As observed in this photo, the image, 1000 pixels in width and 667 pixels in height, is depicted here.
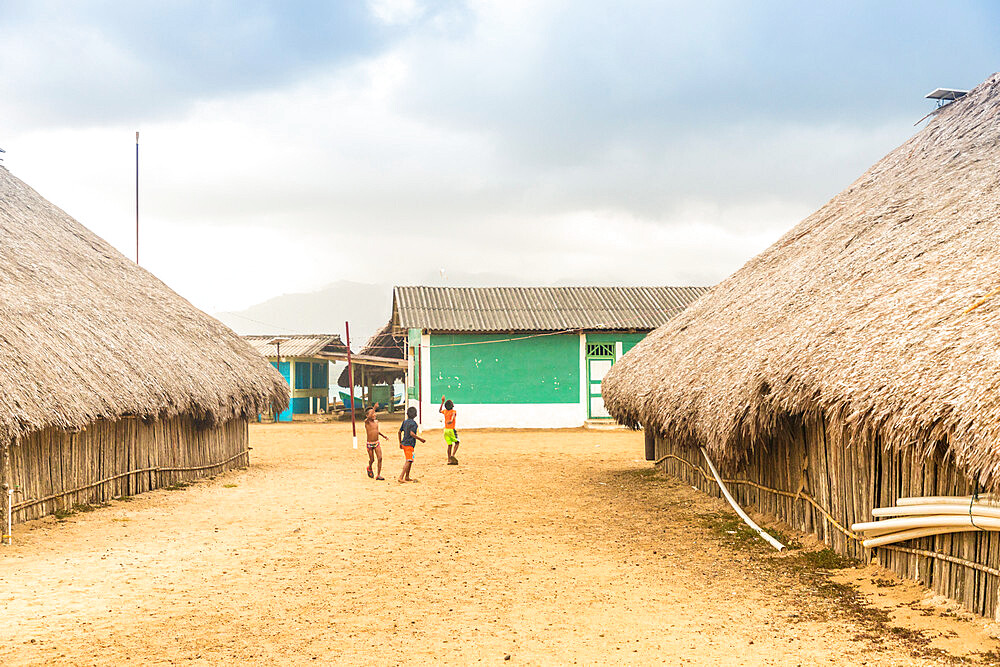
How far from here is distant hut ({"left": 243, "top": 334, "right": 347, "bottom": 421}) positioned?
29312mm

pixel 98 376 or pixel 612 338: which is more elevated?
pixel 612 338

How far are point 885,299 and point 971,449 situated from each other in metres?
2.14

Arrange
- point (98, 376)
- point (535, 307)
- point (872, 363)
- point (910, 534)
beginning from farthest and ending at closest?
point (535, 307), point (98, 376), point (872, 363), point (910, 534)

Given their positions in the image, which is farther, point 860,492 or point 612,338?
point 612,338

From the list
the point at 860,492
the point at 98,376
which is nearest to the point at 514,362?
the point at 98,376

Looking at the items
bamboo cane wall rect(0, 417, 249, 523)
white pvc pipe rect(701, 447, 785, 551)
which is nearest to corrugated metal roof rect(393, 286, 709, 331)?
bamboo cane wall rect(0, 417, 249, 523)

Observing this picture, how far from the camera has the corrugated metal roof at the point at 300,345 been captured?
29328 millimetres

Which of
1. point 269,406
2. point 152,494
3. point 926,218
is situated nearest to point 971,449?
point 926,218

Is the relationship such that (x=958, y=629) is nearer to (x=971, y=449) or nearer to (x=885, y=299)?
(x=971, y=449)

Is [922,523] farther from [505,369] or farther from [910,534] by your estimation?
[505,369]

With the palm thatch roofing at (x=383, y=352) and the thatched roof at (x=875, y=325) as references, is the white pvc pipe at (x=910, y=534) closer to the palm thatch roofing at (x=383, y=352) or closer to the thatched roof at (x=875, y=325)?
the thatched roof at (x=875, y=325)

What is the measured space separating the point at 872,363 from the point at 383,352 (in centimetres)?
2869

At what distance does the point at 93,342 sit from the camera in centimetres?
1045

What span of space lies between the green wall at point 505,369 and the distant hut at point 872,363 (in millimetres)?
11663
